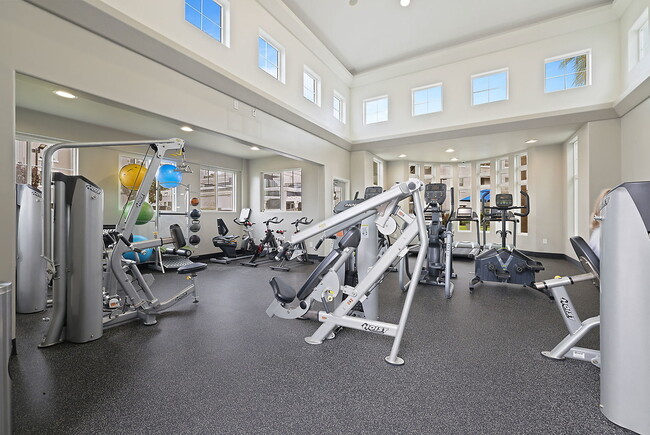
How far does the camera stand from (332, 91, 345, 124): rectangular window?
7.92 meters

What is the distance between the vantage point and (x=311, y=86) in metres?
7.04

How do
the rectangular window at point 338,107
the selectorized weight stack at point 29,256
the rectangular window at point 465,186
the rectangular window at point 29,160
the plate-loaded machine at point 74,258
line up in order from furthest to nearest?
the rectangular window at point 465,186
the rectangular window at point 338,107
the rectangular window at point 29,160
the selectorized weight stack at point 29,256
the plate-loaded machine at point 74,258

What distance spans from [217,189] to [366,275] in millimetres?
6676

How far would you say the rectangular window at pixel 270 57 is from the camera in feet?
18.2

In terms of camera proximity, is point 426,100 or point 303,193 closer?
A: point 426,100

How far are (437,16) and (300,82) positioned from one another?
3089mm

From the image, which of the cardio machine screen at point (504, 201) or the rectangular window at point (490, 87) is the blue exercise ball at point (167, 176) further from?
the rectangular window at point (490, 87)

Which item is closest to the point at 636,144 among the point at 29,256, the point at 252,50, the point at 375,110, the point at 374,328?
the point at 375,110

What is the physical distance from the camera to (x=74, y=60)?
9.39ft

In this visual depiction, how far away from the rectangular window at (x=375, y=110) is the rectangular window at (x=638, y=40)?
4.76 m

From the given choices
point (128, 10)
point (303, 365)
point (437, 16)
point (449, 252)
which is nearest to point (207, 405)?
point (303, 365)

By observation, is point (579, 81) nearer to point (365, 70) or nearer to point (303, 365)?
point (365, 70)

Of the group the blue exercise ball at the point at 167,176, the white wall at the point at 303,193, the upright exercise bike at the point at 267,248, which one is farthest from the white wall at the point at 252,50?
the upright exercise bike at the point at 267,248

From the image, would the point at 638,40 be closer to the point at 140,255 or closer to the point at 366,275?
the point at 366,275
